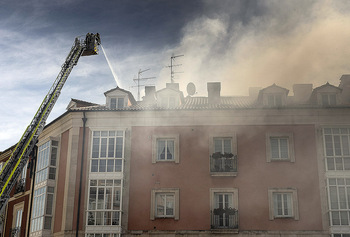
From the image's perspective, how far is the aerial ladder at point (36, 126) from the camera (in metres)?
23.6

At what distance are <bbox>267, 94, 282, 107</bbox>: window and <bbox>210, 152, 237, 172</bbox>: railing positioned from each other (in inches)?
162

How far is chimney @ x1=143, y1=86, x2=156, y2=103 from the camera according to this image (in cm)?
3366

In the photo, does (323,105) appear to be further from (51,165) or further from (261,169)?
(51,165)

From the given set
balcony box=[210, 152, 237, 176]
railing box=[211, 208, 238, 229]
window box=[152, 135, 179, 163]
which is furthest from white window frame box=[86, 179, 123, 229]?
balcony box=[210, 152, 237, 176]

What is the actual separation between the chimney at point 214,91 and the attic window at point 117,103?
6.19m

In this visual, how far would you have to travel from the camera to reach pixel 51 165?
29.5 meters

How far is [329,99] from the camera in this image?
2945cm

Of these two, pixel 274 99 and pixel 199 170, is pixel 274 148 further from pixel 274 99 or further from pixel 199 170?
pixel 199 170

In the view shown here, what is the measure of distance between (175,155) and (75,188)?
6004 mm

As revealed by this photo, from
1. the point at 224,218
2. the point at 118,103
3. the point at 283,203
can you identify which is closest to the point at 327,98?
the point at 283,203

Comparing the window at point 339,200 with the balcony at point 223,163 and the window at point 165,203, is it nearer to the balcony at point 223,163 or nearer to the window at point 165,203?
the balcony at point 223,163

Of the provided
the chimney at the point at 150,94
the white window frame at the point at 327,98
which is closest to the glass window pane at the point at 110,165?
the chimney at the point at 150,94

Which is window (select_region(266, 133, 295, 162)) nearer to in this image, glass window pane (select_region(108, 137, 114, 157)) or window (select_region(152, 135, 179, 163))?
window (select_region(152, 135, 179, 163))

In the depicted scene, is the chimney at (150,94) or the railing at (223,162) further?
the chimney at (150,94)
